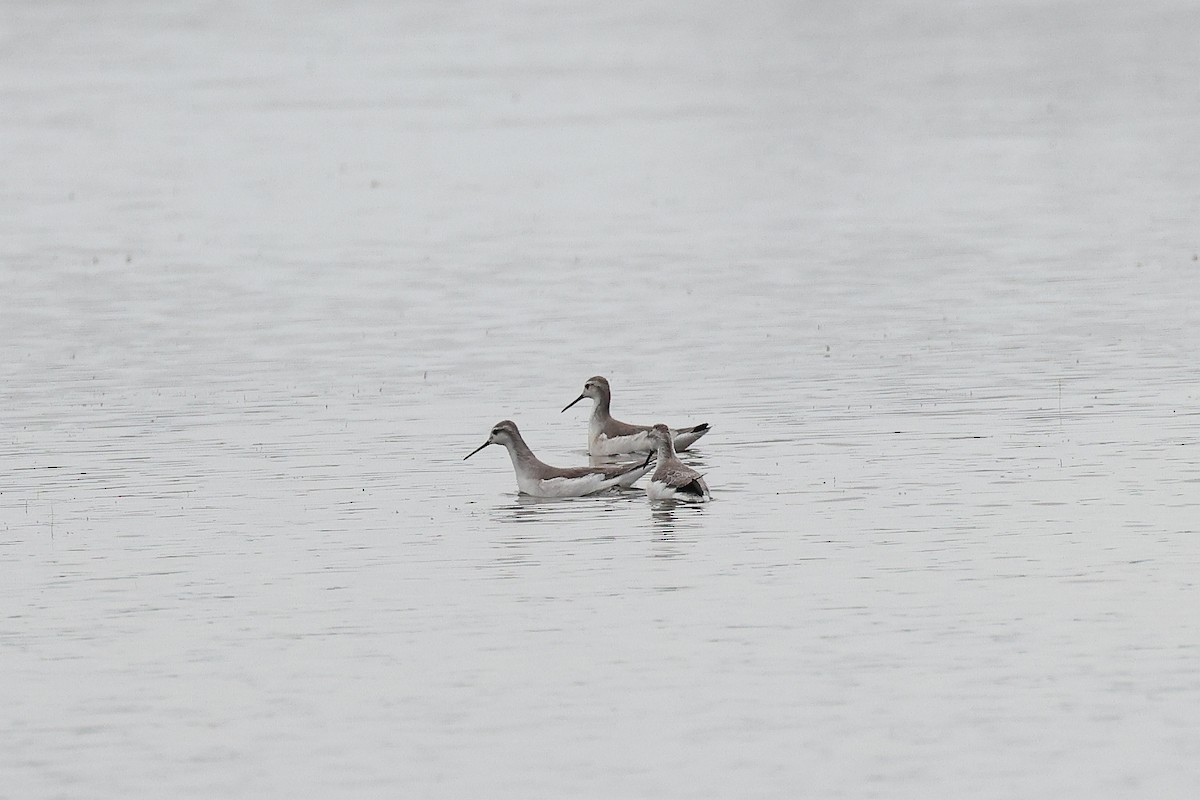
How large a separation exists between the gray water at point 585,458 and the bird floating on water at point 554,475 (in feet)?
1.51

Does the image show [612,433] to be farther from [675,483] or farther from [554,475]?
[675,483]

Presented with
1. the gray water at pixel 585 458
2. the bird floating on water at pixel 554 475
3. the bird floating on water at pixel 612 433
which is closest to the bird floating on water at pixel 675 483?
the gray water at pixel 585 458

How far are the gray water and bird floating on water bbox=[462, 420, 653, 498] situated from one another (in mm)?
459

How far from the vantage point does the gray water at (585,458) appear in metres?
13.7

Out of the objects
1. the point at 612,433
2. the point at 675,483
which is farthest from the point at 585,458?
the point at 675,483

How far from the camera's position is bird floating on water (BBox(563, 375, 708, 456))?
24109 millimetres

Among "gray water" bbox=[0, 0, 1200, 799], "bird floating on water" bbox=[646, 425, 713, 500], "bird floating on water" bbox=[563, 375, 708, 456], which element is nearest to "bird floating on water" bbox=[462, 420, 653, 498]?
"gray water" bbox=[0, 0, 1200, 799]

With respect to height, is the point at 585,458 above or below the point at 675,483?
above

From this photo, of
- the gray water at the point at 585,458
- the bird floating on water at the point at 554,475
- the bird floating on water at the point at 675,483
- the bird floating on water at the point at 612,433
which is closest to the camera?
the gray water at the point at 585,458

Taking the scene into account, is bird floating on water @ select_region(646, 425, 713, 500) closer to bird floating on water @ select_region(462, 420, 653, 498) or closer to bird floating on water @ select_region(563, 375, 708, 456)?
bird floating on water @ select_region(462, 420, 653, 498)

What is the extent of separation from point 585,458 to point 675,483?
4546 mm

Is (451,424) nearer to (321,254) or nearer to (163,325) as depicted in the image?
(163,325)

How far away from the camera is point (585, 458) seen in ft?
82.6

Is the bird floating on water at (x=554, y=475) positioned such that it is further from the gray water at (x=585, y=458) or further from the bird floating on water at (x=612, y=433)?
the bird floating on water at (x=612, y=433)
